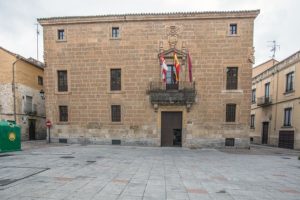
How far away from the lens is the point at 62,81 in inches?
597

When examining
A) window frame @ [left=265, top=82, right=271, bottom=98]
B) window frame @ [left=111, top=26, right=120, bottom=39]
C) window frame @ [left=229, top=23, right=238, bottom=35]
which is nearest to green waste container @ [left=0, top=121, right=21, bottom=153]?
window frame @ [left=111, top=26, right=120, bottom=39]

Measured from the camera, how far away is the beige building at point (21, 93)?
16.0 metres

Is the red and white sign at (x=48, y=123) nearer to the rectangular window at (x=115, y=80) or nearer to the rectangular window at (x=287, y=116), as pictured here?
the rectangular window at (x=115, y=80)

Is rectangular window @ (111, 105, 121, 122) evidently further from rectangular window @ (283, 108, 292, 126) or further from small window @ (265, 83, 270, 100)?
small window @ (265, 83, 270, 100)

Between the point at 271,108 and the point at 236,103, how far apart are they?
26.1 ft

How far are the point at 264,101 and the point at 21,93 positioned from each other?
25093 mm

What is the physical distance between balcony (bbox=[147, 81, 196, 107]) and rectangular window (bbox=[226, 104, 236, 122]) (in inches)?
115

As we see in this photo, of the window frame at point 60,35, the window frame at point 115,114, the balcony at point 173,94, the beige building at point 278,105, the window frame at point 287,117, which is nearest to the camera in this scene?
the balcony at point 173,94

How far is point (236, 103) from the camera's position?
13.8m

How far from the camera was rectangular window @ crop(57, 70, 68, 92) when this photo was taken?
15.1 m

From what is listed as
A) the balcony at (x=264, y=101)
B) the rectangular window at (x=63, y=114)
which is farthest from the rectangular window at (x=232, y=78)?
the rectangular window at (x=63, y=114)

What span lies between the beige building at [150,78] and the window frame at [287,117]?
5797mm

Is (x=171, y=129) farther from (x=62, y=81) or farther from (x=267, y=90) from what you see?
(x=267, y=90)

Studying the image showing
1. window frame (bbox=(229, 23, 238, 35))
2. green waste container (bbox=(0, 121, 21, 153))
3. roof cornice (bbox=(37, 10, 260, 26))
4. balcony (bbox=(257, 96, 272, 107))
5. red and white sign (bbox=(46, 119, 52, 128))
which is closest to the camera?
green waste container (bbox=(0, 121, 21, 153))
